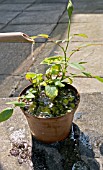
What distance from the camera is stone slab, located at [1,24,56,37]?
3.98 meters

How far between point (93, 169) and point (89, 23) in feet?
10.3

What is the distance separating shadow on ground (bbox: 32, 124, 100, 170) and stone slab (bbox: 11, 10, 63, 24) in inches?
121

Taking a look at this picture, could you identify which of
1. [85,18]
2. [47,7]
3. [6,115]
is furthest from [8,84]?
[47,7]

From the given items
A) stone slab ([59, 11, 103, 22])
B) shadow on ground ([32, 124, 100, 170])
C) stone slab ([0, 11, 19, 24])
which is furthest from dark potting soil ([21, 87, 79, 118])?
stone slab ([0, 11, 19, 24])

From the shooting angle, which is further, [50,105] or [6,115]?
[50,105]

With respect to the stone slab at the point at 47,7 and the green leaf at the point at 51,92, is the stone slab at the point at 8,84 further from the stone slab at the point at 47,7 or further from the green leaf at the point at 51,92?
the stone slab at the point at 47,7

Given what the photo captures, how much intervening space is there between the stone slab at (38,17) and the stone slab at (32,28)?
9.1 inches

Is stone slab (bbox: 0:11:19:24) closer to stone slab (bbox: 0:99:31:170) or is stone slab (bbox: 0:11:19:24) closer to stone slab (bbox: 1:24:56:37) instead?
stone slab (bbox: 1:24:56:37)

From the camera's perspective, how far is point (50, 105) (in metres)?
1.60

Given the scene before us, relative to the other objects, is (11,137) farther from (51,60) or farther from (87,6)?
(87,6)

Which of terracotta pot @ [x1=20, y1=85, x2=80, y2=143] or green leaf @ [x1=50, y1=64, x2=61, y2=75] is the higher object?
green leaf @ [x1=50, y1=64, x2=61, y2=75]

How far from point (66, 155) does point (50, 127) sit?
0.24m

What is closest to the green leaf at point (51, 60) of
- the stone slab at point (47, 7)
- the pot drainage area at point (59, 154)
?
the pot drainage area at point (59, 154)

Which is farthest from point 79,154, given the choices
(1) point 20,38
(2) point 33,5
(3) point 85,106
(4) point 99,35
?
(2) point 33,5
